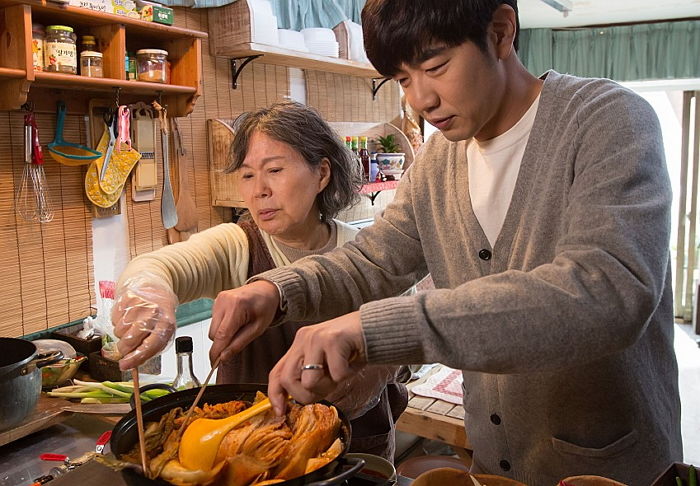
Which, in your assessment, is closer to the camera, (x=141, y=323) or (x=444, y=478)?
(x=444, y=478)

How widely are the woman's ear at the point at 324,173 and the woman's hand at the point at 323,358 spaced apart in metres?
1.06

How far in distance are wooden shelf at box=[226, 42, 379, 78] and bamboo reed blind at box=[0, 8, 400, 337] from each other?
5.8 inches

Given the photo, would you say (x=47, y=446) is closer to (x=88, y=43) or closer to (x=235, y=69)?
(x=88, y=43)

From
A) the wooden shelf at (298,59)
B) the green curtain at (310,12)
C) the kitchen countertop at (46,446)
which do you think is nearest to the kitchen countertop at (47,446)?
the kitchen countertop at (46,446)

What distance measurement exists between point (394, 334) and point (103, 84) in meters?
1.84

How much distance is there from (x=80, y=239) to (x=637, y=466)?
2.16m

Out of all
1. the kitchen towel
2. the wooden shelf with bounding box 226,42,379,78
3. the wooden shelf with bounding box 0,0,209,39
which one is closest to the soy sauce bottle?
the wooden shelf with bounding box 0,0,209,39

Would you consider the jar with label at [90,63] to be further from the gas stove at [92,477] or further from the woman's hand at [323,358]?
the woman's hand at [323,358]

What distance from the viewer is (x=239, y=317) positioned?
1.18 metres

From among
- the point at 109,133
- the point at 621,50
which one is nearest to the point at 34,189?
the point at 109,133

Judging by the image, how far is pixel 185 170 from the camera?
294 centimetres

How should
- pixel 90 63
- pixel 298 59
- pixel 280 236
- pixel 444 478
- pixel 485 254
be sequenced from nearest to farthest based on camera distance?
pixel 444 478 → pixel 485 254 → pixel 280 236 → pixel 90 63 → pixel 298 59

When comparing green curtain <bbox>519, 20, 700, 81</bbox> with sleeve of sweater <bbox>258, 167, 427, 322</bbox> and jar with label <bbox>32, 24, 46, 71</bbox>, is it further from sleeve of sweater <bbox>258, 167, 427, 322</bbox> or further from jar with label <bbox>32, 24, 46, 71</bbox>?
sleeve of sweater <bbox>258, 167, 427, 322</bbox>

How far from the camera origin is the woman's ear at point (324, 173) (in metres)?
1.92
